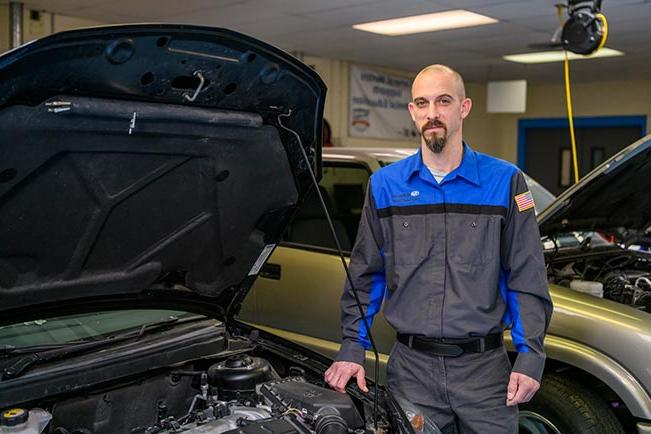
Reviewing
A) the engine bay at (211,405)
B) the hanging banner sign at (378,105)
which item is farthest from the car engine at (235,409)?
the hanging banner sign at (378,105)

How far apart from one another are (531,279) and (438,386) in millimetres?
526

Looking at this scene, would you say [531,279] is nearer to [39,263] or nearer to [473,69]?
[39,263]

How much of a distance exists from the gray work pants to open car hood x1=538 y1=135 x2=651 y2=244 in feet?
3.84

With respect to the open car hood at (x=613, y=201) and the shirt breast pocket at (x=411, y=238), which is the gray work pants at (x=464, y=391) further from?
the open car hood at (x=613, y=201)

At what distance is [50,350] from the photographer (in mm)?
2426

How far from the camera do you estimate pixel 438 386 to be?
8.78 feet

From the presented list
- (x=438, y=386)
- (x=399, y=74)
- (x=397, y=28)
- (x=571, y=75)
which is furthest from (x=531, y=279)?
Result: (x=571, y=75)

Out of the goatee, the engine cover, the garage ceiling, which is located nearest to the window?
the goatee

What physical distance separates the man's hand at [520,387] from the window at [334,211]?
82.4 inches

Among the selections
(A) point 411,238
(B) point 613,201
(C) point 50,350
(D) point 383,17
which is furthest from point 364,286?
(D) point 383,17

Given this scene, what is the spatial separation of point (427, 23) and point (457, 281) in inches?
257

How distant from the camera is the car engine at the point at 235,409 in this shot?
7.27 ft

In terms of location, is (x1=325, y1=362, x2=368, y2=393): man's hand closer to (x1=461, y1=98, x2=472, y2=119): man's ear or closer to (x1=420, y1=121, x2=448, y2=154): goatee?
(x1=420, y1=121, x2=448, y2=154): goatee

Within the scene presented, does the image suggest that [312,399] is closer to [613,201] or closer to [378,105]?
[613,201]
